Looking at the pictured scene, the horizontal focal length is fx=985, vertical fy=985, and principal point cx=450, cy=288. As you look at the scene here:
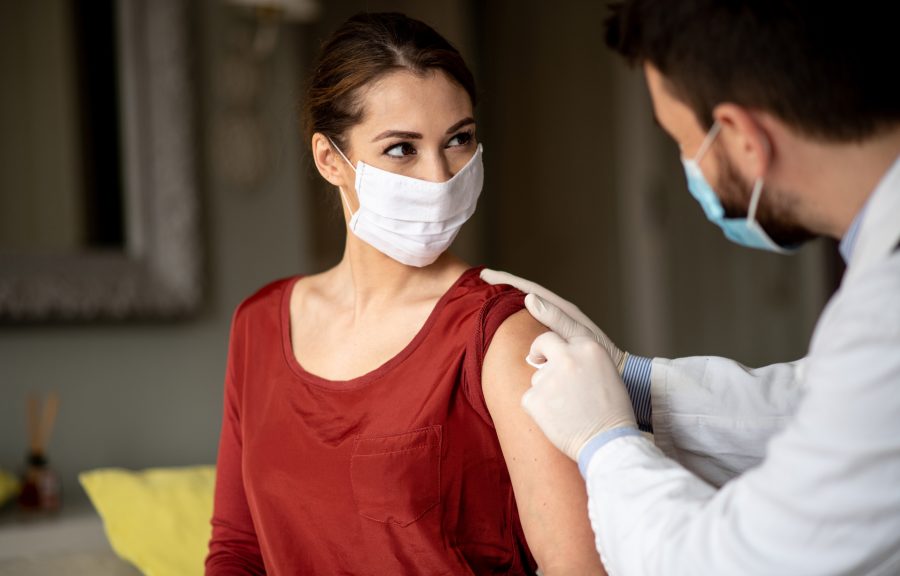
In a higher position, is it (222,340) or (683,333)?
(222,340)

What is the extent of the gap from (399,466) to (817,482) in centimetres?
64

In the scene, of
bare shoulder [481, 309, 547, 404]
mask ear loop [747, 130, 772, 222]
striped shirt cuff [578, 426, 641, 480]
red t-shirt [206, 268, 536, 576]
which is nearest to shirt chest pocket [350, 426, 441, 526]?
red t-shirt [206, 268, 536, 576]

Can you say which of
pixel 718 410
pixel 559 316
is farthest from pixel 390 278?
pixel 718 410

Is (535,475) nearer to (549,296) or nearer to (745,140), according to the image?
(549,296)

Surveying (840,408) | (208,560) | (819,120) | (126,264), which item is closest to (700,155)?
(819,120)

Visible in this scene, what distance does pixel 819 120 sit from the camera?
0.92 m

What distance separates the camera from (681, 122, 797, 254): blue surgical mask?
Answer: 101 centimetres

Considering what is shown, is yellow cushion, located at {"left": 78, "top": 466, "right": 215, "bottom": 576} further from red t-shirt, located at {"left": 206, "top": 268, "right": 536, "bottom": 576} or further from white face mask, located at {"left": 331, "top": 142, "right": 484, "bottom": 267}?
white face mask, located at {"left": 331, "top": 142, "right": 484, "bottom": 267}

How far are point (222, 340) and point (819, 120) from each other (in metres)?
2.22

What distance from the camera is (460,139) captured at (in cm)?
145

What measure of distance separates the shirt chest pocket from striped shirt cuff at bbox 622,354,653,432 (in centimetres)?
26

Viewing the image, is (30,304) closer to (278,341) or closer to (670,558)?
(278,341)

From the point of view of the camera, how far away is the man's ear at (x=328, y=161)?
5.02ft

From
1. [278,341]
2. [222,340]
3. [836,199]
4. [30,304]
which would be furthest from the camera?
[222,340]
